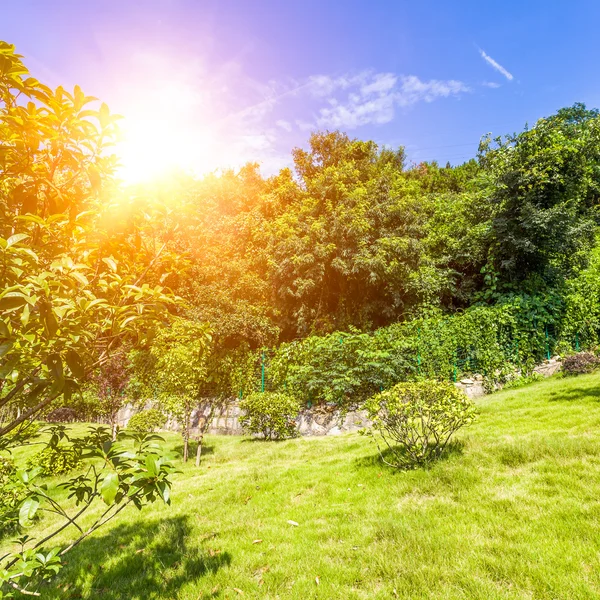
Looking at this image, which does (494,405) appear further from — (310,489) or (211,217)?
(211,217)

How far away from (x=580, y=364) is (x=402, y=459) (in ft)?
28.4

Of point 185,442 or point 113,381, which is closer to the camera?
point 185,442

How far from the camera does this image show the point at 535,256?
15.6 m

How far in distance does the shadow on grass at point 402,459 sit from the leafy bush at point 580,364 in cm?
731

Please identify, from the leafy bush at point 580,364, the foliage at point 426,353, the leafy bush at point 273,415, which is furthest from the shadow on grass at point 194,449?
the leafy bush at point 580,364

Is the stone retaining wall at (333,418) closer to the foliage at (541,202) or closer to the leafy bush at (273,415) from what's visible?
the leafy bush at (273,415)

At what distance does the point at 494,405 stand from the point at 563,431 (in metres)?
3.24

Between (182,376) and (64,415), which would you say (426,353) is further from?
(64,415)

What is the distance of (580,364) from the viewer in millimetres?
11453

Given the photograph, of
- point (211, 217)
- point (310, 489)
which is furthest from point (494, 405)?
point (211, 217)

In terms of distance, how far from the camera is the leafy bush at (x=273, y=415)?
487 inches

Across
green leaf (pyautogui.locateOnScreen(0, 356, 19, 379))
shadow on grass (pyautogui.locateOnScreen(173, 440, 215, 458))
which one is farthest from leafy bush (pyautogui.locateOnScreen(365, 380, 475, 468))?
shadow on grass (pyautogui.locateOnScreen(173, 440, 215, 458))

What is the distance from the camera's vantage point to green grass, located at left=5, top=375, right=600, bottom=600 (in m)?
3.51

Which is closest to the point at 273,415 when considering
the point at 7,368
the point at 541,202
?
the point at 7,368
